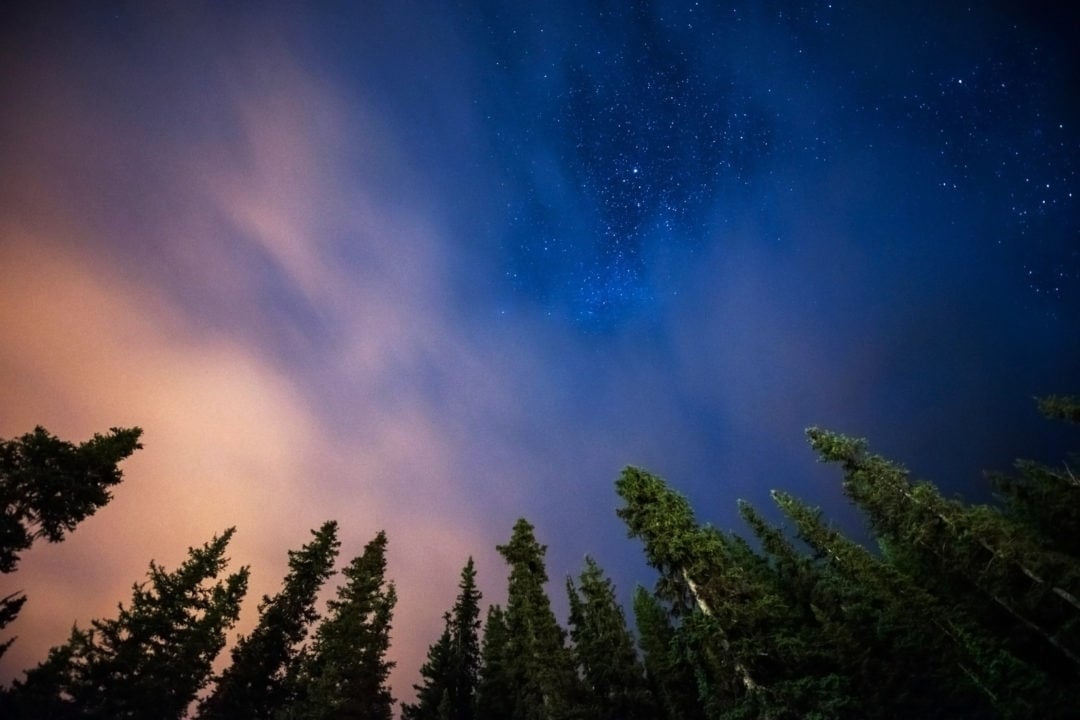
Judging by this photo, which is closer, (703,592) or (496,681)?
(703,592)

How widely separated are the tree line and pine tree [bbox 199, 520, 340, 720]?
0.11 metres

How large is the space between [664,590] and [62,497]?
28.8 metres

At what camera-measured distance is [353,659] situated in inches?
1161

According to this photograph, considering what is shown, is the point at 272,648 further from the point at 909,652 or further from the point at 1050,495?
the point at 1050,495

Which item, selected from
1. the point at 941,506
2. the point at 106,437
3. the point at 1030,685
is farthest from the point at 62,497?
the point at 1030,685

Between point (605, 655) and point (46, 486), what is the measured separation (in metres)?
32.6

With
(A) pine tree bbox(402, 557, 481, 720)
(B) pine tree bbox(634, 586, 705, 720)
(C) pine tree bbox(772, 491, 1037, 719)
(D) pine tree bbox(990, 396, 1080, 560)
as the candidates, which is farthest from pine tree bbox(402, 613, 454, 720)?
(D) pine tree bbox(990, 396, 1080, 560)

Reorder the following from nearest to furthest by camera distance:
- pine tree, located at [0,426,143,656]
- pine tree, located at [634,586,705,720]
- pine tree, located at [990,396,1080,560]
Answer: pine tree, located at [0,426,143,656], pine tree, located at [990,396,1080,560], pine tree, located at [634,586,705,720]

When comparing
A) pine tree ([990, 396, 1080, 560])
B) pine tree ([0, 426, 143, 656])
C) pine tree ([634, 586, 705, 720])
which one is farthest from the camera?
pine tree ([634, 586, 705, 720])

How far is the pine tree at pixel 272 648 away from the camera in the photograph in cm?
2697

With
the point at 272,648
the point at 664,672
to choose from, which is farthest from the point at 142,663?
Answer: the point at 664,672

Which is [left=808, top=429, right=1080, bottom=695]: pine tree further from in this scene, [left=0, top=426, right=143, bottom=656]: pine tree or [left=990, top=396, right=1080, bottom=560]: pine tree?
[left=0, top=426, right=143, bottom=656]: pine tree

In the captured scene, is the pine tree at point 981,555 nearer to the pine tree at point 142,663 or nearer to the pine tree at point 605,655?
the pine tree at point 605,655

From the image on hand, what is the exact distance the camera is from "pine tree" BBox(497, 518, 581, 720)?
2556 centimetres
